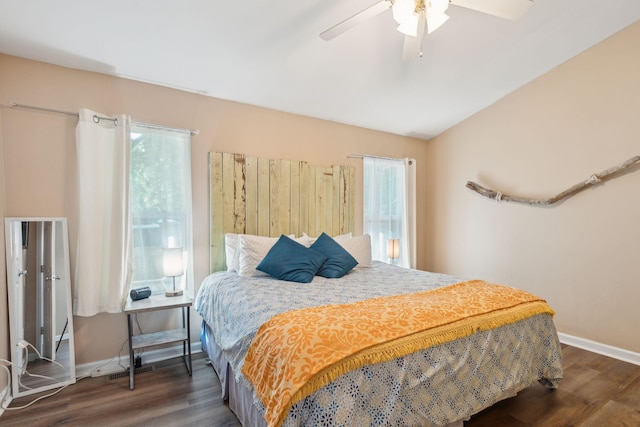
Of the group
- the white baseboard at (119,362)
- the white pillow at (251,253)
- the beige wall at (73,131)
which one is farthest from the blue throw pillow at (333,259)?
the white baseboard at (119,362)

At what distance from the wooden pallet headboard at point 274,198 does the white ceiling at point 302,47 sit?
651mm

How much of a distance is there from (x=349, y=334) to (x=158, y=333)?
200 cm

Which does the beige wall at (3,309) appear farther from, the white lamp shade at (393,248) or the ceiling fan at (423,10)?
the white lamp shade at (393,248)

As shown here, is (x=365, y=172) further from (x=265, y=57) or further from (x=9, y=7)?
(x=9, y=7)

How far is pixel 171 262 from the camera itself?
254 centimetres

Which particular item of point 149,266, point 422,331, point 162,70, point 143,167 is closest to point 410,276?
point 422,331

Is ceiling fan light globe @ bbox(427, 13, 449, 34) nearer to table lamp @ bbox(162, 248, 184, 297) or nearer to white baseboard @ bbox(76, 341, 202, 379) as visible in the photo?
table lamp @ bbox(162, 248, 184, 297)

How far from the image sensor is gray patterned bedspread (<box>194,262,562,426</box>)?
1.25 metres

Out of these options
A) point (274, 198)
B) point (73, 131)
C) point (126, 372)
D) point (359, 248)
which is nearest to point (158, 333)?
point (126, 372)

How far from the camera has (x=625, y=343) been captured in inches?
106

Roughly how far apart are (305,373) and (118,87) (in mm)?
2669

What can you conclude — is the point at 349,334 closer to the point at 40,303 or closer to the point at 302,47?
the point at 302,47

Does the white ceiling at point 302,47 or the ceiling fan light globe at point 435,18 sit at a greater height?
the white ceiling at point 302,47

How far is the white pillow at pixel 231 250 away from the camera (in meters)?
2.82
